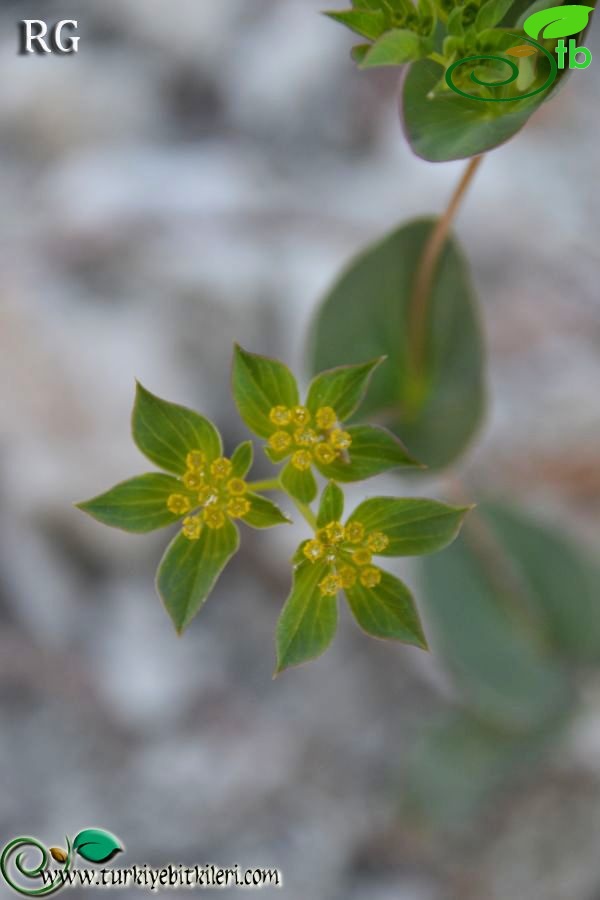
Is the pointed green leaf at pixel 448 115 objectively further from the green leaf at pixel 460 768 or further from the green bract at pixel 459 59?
the green leaf at pixel 460 768

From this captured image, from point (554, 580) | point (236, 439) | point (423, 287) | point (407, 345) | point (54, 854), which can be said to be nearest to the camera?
point (423, 287)

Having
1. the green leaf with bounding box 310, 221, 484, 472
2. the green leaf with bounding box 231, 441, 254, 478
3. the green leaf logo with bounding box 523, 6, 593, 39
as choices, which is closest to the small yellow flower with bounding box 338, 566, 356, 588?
the green leaf with bounding box 231, 441, 254, 478

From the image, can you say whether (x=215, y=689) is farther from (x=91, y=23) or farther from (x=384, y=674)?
(x=91, y=23)

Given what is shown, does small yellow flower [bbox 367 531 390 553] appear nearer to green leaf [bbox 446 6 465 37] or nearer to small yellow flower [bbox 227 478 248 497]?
small yellow flower [bbox 227 478 248 497]

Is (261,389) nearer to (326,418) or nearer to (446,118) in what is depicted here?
(326,418)

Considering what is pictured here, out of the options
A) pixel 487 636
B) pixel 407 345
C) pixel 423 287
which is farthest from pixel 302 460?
pixel 487 636

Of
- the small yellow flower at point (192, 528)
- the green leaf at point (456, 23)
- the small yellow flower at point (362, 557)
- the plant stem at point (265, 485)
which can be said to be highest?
the green leaf at point (456, 23)

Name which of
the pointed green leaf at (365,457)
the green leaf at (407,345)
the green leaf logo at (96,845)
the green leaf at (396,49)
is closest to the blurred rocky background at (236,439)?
the green leaf logo at (96,845)
